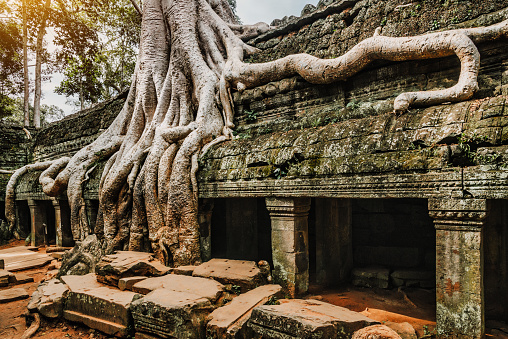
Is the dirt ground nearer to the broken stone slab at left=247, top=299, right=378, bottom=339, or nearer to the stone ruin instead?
the stone ruin

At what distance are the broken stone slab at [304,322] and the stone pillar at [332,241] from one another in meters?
1.99

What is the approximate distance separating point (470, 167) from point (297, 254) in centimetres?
226

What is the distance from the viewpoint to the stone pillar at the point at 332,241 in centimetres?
534

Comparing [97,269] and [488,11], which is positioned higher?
[488,11]

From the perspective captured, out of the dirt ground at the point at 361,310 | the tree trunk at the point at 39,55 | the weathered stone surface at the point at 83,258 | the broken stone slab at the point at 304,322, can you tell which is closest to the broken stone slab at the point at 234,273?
the dirt ground at the point at 361,310

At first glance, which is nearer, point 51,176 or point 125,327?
point 125,327

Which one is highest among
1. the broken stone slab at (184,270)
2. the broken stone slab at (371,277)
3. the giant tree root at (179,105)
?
the giant tree root at (179,105)

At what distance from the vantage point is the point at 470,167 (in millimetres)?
2961

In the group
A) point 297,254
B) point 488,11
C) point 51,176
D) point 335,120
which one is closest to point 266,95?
point 335,120

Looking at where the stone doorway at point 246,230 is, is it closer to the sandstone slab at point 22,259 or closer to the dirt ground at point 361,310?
the dirt ground at point 361,310

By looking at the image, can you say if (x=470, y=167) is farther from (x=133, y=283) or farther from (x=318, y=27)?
(x=318, y=27)

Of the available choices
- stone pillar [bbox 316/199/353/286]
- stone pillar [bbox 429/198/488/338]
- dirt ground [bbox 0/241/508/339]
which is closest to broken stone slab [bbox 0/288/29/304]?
dirt ground [bbox 0/241/508/339]

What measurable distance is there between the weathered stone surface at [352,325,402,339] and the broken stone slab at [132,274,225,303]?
1.71 m

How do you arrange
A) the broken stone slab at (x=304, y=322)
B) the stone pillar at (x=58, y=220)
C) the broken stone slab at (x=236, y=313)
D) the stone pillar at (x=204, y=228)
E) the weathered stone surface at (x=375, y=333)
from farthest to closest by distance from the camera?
the stone pillar at (x=58, y=220)
the stone pillar at (x=204, y=228)
the broken stone slab at (x=236, y=313)
the broken stone slab at (x=304, y=322)
the weathered stone surface at (x=375, y=333)
